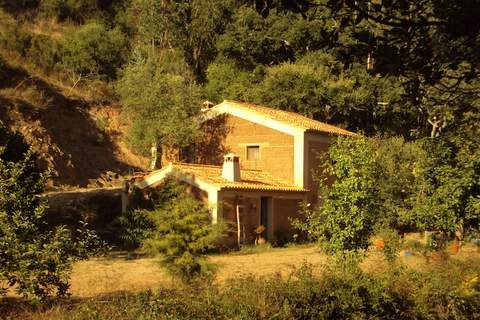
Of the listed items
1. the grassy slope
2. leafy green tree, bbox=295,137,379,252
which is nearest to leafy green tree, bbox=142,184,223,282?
leafy green tree, bbox=295,137,379,252

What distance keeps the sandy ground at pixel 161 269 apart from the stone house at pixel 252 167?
6.75 ft

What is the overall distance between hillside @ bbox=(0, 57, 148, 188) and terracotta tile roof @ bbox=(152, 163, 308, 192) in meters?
10.0

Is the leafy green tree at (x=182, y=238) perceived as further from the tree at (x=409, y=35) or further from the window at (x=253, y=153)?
the window at (x=253, y=153)

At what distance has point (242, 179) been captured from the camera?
1026 inches

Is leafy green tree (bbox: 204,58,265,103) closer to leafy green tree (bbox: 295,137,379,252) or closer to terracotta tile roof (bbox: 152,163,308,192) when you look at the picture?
terracotta tile roof (bbox: 152,163,308,192)

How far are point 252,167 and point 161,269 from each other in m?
17.7

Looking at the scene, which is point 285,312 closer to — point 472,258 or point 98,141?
point 472,258

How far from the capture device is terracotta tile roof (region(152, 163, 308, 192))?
948 inches

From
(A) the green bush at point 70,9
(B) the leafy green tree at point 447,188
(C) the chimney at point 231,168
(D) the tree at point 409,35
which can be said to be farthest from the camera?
(A) the green bush at point 70,9

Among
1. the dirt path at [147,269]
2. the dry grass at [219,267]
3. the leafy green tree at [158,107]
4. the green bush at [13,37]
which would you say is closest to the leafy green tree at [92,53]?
the green bush at [13,37]

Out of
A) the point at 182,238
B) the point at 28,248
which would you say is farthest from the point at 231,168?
the point at 28,248

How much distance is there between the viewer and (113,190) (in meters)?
31.0

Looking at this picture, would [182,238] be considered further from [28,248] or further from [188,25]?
[188,25]

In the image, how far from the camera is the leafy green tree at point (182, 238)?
11.8 m
